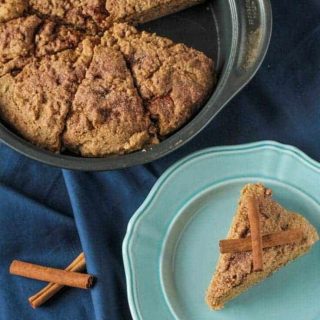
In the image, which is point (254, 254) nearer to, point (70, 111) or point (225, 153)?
point (225, 153)

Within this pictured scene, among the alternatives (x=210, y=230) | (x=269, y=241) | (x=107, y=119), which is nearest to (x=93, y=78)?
(x=107, y=119)

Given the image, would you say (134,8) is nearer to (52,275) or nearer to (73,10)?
(73,10)

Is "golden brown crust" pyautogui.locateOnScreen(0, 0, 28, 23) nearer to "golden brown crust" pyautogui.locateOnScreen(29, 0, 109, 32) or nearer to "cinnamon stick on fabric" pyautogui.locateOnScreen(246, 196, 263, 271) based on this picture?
"golden brown crust" pyautogui.locateOnScreen(29, 0, 109, 32)

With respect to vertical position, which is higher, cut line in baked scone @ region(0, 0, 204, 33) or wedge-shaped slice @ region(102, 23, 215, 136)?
cut line in baked scone @ region(0, 0, 204, 33)

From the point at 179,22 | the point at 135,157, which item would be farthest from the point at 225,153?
the point at 179,22

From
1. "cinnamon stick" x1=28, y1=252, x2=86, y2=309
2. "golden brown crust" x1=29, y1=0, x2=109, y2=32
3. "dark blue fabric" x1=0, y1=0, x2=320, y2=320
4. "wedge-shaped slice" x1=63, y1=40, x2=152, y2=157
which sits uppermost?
"golden brown crust" x1=29, y1=0, x2=109, y2=32

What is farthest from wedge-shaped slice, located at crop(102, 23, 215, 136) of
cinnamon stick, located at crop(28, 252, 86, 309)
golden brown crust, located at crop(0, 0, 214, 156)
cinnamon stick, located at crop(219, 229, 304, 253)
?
cinnamon stick, located at crop(28, 252, 86, 309)
